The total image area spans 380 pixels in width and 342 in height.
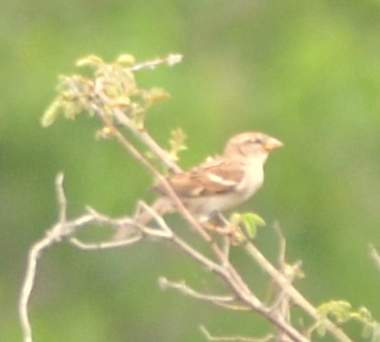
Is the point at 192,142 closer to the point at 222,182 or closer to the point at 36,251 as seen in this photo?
the point at 222,182

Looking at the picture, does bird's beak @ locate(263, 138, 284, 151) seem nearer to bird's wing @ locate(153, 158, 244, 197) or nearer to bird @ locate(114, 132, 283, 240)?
bird @ locate(114, 132, 283, 240)

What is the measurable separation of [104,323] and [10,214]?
2.62 feet

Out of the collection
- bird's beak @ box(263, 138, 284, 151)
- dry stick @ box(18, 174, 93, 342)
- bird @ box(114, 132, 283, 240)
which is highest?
bird's beak @ box(263, 138, 284, 151)

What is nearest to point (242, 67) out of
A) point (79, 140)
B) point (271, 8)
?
point (271, 8)

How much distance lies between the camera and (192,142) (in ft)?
28.5

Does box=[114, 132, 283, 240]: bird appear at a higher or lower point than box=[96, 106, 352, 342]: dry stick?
higher

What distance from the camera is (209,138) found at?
8789 mm

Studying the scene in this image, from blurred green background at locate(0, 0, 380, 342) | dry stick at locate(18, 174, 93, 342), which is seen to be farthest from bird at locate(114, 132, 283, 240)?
blurred green background at locate(0, 0, 380, 342)

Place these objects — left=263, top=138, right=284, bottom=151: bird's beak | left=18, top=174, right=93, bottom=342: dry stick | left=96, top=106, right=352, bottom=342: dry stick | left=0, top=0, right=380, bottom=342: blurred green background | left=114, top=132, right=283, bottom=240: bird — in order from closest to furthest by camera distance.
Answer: left=18, top=174, right=93, bottom=342: dry stick → left=96, top=106, right=352, bottom=342: dry stick → left=114, top=132, right=283, bottom=240: bird → left=263, top=138, right=284, bottom=151: bird's beak → left=0, top=0, right=380, bottom=342: blurred green background

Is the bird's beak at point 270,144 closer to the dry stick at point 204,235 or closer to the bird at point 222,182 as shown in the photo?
the bird at point 222,182

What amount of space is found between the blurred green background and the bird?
8.80 feet

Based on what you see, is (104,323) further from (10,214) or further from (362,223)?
(362,223)

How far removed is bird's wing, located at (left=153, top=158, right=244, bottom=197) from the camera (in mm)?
5547

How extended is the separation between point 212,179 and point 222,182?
0.11ft
